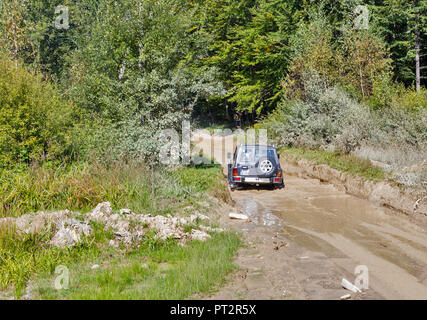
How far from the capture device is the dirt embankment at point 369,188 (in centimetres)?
1022

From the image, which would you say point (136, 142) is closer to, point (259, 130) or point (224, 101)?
point (259, 130)

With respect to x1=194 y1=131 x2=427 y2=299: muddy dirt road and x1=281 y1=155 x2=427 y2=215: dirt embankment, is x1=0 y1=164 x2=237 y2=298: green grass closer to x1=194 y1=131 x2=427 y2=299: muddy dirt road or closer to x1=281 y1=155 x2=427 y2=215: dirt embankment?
x1=194 y1=131 x2=427 y2=299: muddy dirt road

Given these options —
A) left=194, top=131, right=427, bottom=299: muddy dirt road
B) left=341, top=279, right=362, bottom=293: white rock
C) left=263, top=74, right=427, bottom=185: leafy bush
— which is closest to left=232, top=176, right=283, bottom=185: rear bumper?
left=194, top=131, right=427, bottom=299: muddy dirt road

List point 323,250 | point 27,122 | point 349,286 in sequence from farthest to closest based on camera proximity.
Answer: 1. point 27,122
2. point 323,250
3. point 349,286

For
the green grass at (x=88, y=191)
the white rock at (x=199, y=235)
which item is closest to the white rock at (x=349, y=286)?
the white rock at (x=199, y=235)

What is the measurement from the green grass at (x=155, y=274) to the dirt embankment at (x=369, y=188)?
610 cm

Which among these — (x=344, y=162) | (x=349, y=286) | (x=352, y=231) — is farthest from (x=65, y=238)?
(x=344, y=162)

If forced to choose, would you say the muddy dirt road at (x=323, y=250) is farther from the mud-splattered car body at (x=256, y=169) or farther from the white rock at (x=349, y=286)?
the mud-splattered car body at (x=256, y=169)

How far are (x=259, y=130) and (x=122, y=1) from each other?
19.6m

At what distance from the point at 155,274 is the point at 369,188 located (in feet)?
31.4

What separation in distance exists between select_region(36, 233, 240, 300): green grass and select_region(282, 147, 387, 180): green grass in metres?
8.30

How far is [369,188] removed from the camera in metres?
12.7

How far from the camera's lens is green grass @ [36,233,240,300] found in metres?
4.99

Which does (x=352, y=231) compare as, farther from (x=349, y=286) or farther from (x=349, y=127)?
(x=349, y=127)
